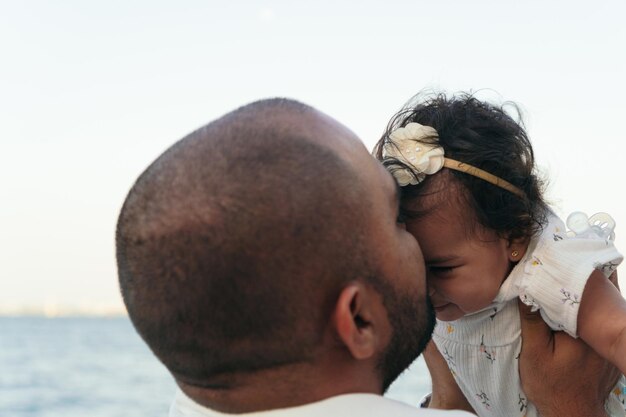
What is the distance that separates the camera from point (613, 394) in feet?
9.16

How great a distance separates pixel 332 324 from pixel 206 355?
247mm

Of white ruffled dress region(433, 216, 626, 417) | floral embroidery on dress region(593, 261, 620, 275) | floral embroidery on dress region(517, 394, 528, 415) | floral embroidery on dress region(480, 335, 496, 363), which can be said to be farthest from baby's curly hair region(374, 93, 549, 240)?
floral embroidery on dress region(517, 394, 528, 415)

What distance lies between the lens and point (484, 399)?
2855 millimetres

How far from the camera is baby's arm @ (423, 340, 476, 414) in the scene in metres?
3.08

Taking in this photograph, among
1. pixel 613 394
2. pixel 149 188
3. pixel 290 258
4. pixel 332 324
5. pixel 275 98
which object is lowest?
pixel 613 394

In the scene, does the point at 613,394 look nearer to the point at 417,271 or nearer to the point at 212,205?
the point at 417,271

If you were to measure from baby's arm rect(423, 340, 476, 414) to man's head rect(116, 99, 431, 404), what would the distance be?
1.45m

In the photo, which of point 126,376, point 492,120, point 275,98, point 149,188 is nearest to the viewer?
point 149,188

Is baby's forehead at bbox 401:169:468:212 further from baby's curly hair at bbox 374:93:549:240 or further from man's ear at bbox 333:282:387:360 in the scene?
man's ear at bbox 333:282:387:360

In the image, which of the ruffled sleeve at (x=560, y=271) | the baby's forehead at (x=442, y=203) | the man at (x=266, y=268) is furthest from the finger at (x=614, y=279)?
the man at (x=266, y=268)

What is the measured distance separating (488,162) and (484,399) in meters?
0.84

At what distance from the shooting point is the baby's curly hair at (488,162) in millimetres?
2564

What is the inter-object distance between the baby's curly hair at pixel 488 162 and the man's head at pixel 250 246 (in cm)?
92

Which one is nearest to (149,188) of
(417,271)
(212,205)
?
(212,205)
